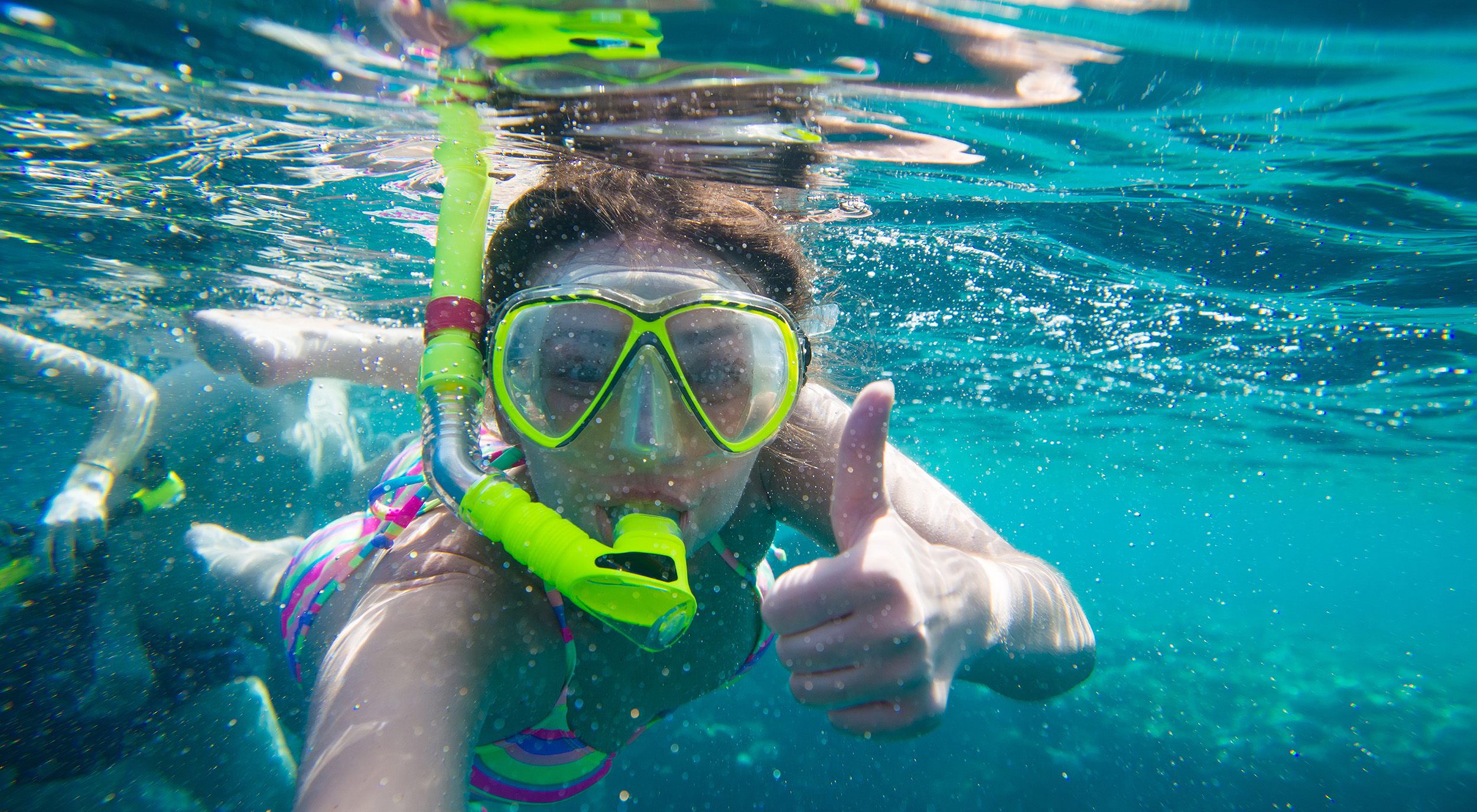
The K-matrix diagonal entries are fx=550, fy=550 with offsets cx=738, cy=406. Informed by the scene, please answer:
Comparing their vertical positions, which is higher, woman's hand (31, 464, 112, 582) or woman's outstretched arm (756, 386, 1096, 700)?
woman's outstretched arm (756, 386, 1096, 700)

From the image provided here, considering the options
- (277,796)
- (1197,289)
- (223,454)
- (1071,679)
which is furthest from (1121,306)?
(223,454)

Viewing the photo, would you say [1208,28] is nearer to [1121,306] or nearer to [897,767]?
[1121,306]


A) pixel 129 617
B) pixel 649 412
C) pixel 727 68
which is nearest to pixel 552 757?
pixel 649 412

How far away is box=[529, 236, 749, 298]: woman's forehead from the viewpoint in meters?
2.54

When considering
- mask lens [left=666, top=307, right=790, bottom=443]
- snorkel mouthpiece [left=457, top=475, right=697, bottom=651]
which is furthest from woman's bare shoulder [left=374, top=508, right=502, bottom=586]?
mask lens [left=666, top=307, right=790, bottom=443]

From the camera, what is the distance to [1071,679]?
2.87m

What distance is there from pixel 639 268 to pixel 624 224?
351 millimetres

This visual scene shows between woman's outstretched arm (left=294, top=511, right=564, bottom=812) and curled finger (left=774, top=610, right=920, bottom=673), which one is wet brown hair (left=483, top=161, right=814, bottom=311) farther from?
curled finger (left=774, top=610, right=920, bottom=673)

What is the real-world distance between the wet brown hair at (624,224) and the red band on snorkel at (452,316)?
38cm

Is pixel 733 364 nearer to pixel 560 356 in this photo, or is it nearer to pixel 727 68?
pixel 560 356

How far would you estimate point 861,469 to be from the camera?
1856 millimetres

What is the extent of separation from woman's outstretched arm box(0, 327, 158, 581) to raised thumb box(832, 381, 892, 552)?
9.35m

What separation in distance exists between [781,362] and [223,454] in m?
11.5

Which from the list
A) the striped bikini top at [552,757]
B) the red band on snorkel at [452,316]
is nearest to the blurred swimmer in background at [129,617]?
the striped bikini top at [552,757]
